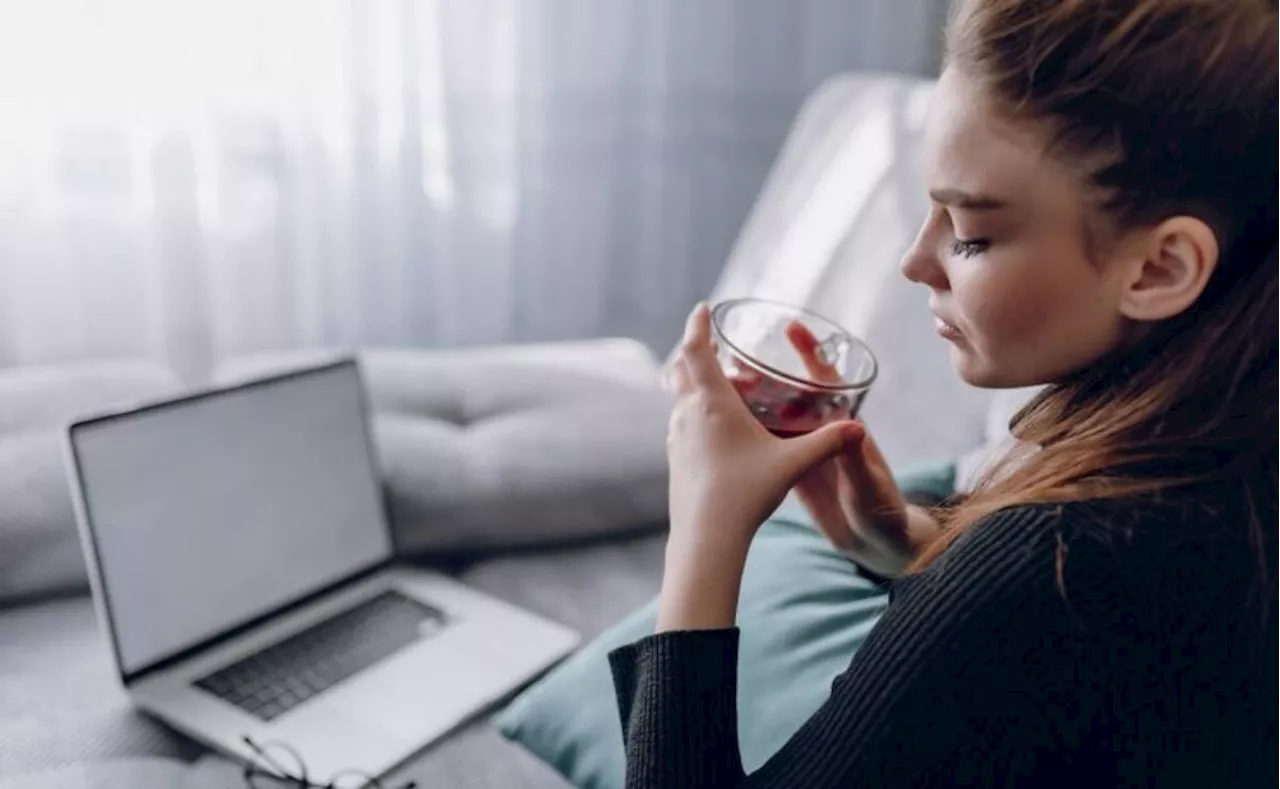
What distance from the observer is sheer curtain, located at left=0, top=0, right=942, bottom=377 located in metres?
1.63

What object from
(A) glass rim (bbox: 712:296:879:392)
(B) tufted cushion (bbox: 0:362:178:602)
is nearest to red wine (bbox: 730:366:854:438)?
(A) glass rim (bbox: 712:296:879:392)

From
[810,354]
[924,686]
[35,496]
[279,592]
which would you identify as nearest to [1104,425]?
[924,686]

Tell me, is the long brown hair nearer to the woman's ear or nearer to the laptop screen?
the woman's ear

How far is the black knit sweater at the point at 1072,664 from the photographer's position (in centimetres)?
62

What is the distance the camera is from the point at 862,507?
0.94 m

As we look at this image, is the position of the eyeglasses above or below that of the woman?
below

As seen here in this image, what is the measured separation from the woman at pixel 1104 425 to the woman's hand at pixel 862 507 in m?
0.22

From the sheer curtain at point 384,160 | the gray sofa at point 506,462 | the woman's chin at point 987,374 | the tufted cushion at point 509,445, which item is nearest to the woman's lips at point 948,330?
the woman's chin at point 987,374

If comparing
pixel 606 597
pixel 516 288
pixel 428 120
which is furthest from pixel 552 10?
pixel 606 597

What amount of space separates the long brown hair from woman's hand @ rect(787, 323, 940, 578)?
0.77 feet

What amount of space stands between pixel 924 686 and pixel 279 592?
69cm

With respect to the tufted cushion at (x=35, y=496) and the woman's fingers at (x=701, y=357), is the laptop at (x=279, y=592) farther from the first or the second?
the woman's fingers at (x=701, y=357)

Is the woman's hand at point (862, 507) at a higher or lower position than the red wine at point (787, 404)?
lower

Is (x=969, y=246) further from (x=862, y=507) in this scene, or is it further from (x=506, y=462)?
(x=506, y=462)
